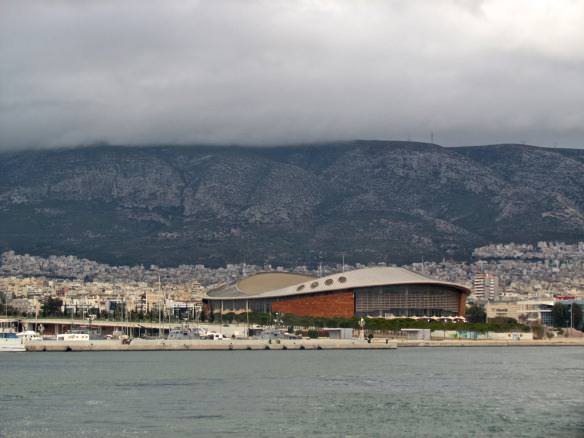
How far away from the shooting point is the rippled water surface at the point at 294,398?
62250mm

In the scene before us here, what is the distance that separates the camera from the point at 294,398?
3000 inches

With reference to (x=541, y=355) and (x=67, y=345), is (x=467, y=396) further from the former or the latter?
(x=67, y=345)

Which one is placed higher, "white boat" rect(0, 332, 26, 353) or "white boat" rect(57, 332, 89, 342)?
"white boat" rect(57, 332, 89, 342)

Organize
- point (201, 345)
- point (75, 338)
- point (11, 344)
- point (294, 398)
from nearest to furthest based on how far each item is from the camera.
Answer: point (294, 398)
point (11, 344)
point (201, 345)
point (75, 338)

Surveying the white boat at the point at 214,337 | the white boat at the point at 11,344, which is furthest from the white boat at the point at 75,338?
the white boat at the point at 214,337

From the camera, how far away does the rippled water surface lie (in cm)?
6225

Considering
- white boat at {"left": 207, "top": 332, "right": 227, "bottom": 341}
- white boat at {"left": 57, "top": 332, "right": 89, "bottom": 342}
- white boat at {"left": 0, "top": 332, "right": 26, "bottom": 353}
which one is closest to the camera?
white boat at {"left": 0, "top": 332, "right": 26, "bottom": 353}

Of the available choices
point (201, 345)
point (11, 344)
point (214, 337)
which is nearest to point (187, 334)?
point (214, 337)

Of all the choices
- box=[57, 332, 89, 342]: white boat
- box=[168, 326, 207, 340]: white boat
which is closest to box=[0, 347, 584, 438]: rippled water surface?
box=[57, 332, 89, 342]: white boat

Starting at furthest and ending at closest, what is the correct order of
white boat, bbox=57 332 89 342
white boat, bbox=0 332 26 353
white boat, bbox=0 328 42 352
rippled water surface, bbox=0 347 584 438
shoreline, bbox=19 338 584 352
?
white boat, bbox=57 332 89 342, shoreline, bbox=19 338 584 352, white boat, bbox=0 328 42 352, white boat, bbox=0 332 26 353, rippled water surface, bbox=0 347 584 438

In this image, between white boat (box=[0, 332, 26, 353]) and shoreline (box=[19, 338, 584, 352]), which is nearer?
white boat (box=[0, 332, 26, 353])

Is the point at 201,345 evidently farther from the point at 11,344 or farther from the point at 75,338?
the point at 11,344

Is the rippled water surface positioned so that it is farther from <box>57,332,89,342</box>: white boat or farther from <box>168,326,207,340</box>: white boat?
A: <box>168,326,207,340</box>: white boat

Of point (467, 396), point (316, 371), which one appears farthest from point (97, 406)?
point (316, 371)
